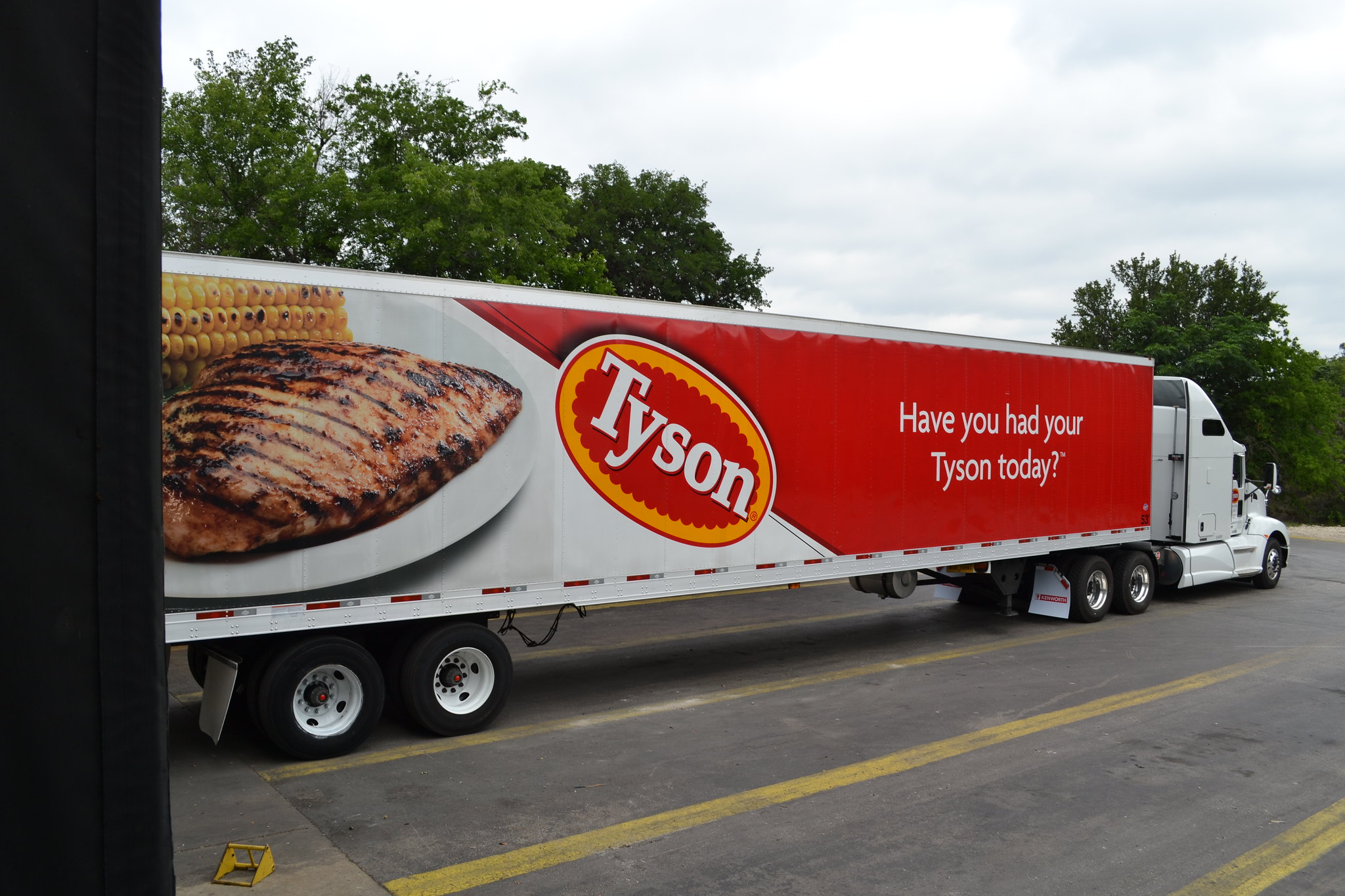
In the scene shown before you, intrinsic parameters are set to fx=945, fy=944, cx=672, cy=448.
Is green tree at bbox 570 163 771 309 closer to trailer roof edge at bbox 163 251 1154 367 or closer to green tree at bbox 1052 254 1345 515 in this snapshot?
green tree at bbox 1052 254 1345 515

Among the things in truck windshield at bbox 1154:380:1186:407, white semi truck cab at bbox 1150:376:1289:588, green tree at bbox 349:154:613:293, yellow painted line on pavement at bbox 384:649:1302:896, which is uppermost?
green tree at bbox 349:154:613:293

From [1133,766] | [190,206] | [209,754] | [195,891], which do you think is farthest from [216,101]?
[1133,766]

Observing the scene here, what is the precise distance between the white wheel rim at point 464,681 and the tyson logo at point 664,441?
182 centimetres

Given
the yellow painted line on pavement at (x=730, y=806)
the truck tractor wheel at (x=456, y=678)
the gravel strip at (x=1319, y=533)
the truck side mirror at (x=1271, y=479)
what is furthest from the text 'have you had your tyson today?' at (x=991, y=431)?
the gravel strip at (x=1319, y=533)

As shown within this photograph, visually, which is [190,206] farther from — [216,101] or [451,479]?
[451,479]

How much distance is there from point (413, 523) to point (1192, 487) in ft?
42.5

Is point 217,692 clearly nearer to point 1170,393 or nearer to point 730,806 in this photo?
point 730,806

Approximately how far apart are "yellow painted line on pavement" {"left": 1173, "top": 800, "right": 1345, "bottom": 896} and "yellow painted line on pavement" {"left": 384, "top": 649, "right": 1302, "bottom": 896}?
2.18 m

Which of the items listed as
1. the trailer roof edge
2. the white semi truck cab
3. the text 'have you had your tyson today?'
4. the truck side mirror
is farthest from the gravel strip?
the trailer roof edge

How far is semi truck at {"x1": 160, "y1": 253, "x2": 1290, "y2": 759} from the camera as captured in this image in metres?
6.85

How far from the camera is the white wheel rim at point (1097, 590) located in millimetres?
13766

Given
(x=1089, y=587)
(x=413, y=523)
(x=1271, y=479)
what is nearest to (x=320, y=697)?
(x=413, y=523)

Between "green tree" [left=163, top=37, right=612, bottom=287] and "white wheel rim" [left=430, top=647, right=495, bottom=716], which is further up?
"green tree" [left=163, top=37, right=612, bottom=287]

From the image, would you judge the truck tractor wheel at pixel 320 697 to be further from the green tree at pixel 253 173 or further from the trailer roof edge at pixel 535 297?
the green tree at pixel 253 173
